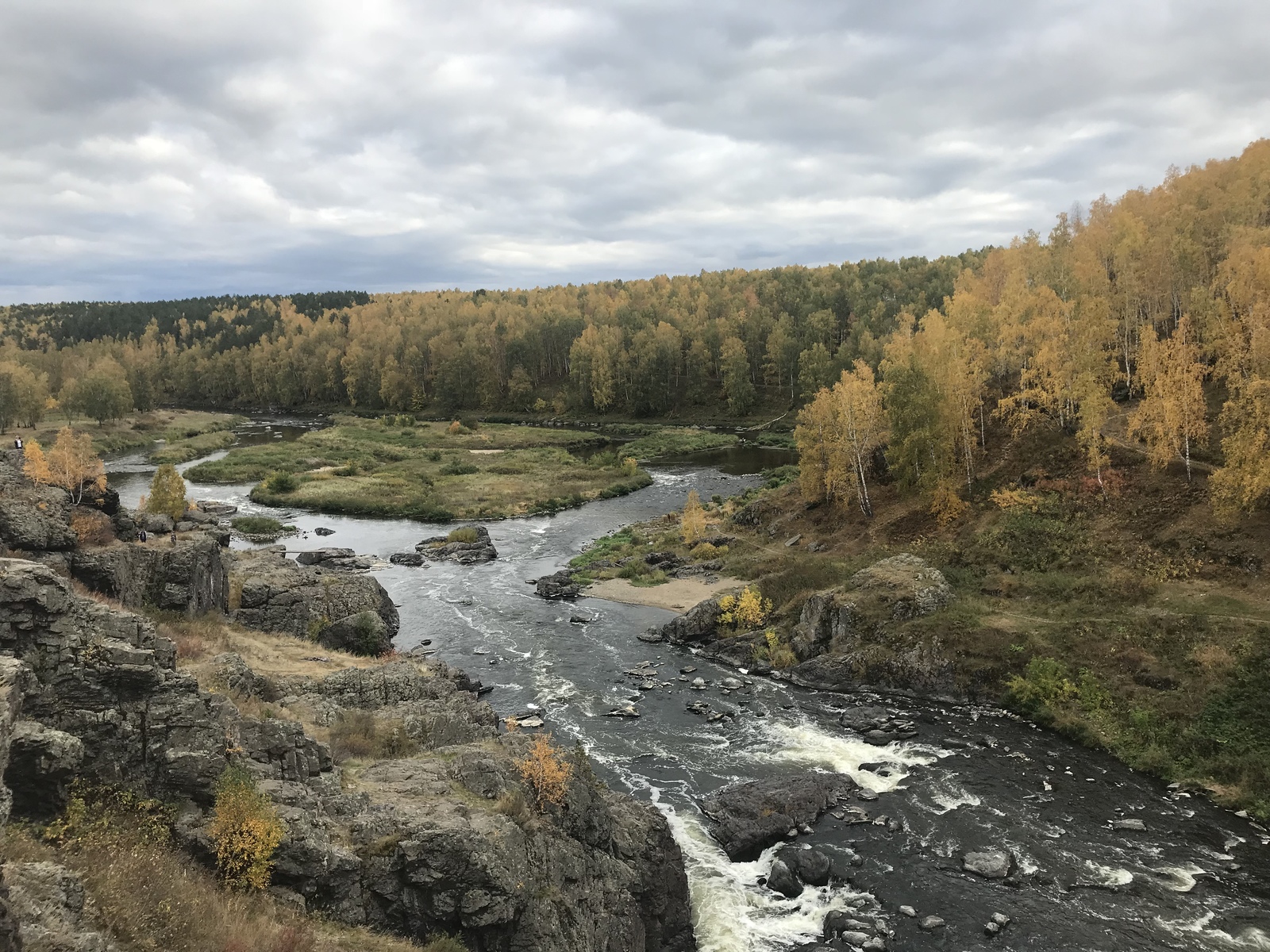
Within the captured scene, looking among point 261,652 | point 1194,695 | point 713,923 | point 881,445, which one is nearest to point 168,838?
point 713,923

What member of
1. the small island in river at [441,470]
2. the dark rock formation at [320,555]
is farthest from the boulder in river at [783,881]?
the small island in river at [441,470]

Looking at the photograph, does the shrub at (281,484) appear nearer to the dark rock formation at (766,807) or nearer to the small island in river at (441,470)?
the small island in river at (441,470)

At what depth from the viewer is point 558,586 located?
199 feet

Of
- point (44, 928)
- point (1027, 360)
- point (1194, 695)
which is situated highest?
point (1027, 360)

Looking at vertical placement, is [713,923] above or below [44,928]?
below

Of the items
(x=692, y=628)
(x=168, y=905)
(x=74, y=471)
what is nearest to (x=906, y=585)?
(x=692, y=628)

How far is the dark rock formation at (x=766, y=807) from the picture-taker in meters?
28.8

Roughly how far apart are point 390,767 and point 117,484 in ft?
313

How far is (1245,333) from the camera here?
182 ft

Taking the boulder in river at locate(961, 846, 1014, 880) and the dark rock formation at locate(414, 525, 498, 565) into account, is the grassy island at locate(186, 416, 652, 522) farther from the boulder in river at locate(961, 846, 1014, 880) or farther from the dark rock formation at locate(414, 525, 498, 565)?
the boulder in river at locate(961, 846, 1014, 880)

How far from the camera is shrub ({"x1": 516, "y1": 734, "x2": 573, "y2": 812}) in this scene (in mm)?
23578

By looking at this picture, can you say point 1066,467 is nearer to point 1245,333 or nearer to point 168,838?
point 1245,333

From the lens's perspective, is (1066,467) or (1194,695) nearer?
(1194,695)

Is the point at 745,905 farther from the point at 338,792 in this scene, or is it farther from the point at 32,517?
the point at 32,517
